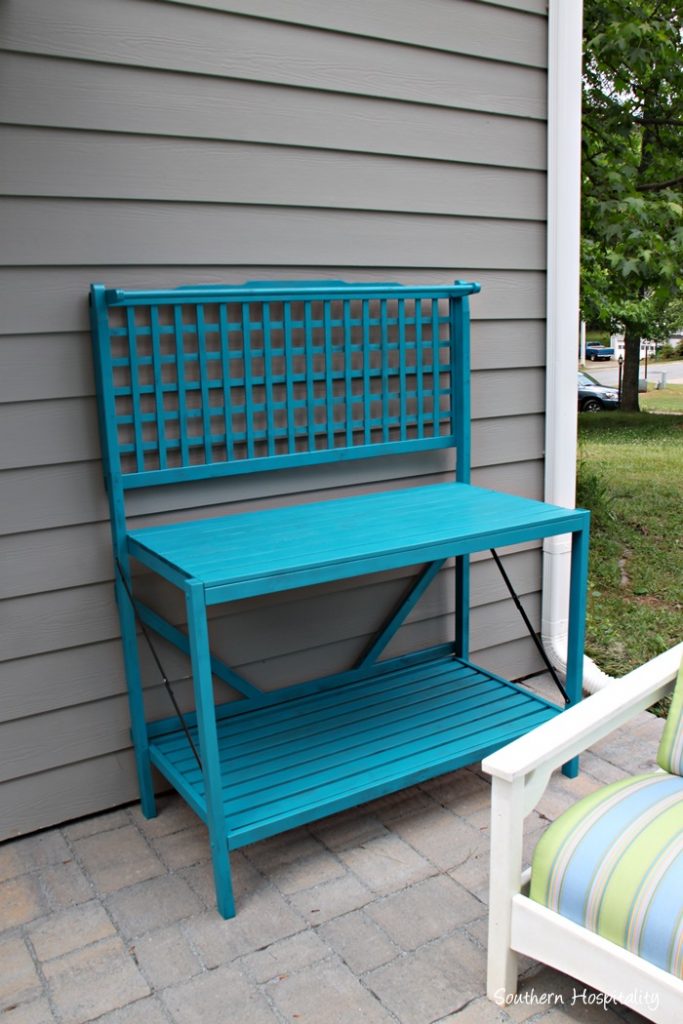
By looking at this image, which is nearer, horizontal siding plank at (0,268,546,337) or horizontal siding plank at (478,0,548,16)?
horizontal siding plank at (0,268,546,337)

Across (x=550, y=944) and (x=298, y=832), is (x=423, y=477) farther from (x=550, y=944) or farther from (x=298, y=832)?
(x=550, y=944)

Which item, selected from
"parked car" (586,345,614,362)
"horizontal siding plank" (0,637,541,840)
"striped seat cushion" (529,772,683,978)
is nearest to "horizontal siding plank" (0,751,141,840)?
"horizontal siding plank" (0,637,541,840)

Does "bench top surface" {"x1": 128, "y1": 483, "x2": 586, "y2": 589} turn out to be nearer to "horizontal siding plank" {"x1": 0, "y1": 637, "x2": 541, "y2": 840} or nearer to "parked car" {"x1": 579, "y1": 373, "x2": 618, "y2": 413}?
"horizontal siding plank" {"x1": 0, "y1": 637, "x2": 541, "y2": 840}

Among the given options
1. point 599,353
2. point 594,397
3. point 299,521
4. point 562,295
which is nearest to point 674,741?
point 299,521

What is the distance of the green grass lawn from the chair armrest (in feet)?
5.30

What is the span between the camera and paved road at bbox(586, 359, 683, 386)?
20.7 meters

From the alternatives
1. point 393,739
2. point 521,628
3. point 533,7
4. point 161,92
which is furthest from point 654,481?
point 161,92

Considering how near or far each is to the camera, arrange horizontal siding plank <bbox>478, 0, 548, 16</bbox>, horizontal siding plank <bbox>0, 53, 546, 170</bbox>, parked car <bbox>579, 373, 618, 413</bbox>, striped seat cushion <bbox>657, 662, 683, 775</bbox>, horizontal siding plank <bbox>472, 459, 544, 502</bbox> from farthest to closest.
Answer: parked car <bbox>579, 373, 618, 413</bbox>, horizontal siding plank <bbox>472, 459, 544, 502</bbox>, horizontal siding plank <bbox>478, 0, 548, 16</bbox>, horizontal siding plank <bbox>0, 53, 546, 170</bbox>, striped seat cushion <bbox>657, 662, 683, 775</bbox>

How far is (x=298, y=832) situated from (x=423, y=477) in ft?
4.00

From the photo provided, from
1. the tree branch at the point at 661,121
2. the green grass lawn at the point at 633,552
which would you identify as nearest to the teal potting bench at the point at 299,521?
the green grass lawn at the point at 633,552

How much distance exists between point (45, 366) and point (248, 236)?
70 cm

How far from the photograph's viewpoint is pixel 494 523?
95.4 inches

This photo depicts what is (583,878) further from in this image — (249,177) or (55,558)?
(249,177)

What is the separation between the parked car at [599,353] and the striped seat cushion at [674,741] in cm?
2677
